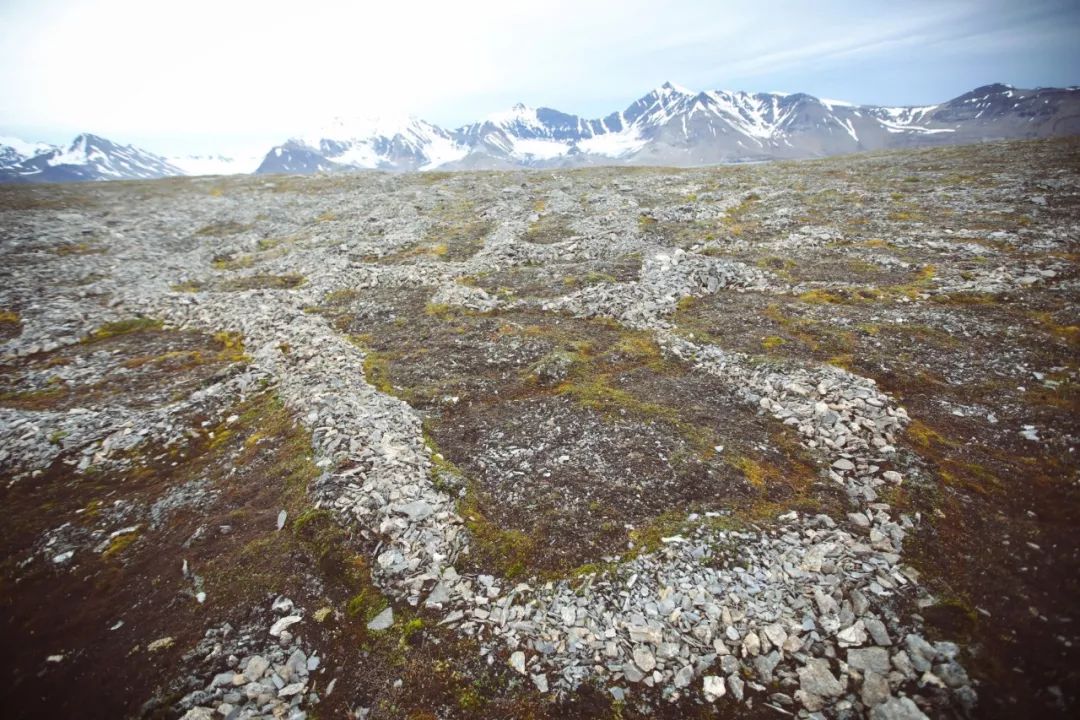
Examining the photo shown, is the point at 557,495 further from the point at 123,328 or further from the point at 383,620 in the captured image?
the point at 123,328

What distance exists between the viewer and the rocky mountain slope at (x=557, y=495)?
8.23 meters

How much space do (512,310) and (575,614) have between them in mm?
18790

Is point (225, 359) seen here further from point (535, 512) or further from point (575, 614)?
point (575, 614)

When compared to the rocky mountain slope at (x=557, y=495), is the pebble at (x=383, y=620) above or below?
below

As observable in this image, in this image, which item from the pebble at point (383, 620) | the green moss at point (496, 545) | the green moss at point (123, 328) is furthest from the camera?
the green moss at point (123, 328)

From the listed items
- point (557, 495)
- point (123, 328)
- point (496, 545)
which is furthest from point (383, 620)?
point (123, 328)

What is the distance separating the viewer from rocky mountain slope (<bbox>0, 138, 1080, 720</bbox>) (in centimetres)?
823

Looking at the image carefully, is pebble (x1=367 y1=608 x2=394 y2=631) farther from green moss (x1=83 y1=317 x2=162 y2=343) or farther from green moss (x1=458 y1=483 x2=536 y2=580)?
green moss (x1=83 y1=317 x2=162 y2=343)

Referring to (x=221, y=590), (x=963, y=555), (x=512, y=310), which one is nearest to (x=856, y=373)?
(x=963, y=555)

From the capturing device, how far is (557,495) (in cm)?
1238

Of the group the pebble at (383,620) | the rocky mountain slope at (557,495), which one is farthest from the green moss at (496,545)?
the pebble at (383,620)

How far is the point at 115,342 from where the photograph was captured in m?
23.0

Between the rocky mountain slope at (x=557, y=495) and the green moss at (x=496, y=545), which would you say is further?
the green moss at (x=496, y=545)

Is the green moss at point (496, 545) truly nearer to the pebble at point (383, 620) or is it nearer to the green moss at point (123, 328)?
the pebble at point (383, 620)
